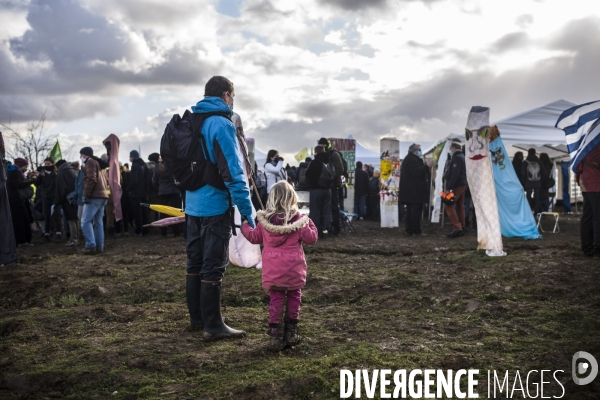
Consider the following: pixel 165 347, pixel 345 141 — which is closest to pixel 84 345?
pixel 165 347

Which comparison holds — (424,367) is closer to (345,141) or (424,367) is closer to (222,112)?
(222,112)

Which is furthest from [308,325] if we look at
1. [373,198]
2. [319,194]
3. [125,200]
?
[373,198]

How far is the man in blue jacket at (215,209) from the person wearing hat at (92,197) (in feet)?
21.0

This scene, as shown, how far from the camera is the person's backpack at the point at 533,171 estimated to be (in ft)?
51.5

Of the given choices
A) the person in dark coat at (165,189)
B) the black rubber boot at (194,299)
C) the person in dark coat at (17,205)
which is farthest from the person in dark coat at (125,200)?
the black rubber boot at (194,299)

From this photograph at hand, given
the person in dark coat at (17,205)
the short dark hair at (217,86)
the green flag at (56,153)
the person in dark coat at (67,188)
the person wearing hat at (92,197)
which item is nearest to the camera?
the short dark hair at (217,86)

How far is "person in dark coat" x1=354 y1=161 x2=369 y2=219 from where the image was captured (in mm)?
19297

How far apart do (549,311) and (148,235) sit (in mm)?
11029

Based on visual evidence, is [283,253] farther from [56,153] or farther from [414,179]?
[56,153]

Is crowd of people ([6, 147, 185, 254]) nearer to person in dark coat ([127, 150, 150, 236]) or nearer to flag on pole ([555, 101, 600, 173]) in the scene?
person in dark coat ([127, 150, 150, 236])

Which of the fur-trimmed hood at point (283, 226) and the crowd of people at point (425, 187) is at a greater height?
the crowd of people at point (425, 187)

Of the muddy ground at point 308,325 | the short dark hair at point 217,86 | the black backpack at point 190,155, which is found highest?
the short dark hair at point 217,86

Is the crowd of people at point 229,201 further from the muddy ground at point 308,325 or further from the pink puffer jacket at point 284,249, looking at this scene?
the muddy ground at point 308,325

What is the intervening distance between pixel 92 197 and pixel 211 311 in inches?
268
